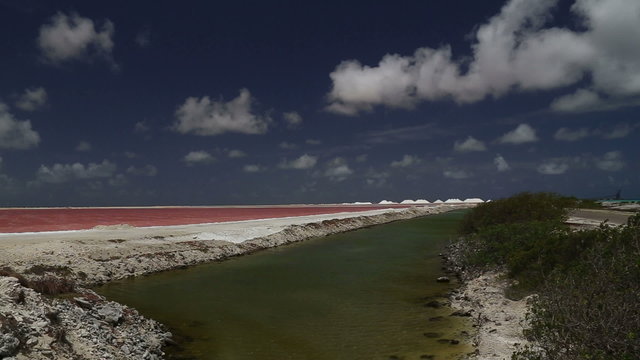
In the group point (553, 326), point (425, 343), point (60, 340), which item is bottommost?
point (425, 343)

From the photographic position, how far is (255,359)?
1445cm

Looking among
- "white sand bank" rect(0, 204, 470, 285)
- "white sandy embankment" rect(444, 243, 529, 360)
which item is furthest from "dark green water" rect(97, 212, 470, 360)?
"white sand bank" rect(0, 204, 470, 285)

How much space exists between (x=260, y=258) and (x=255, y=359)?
2665 cm

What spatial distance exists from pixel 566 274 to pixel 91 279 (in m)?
28.4

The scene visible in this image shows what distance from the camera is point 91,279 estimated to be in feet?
92.6

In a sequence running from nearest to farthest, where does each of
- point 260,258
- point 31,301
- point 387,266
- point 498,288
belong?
1. point 31,301
2. point 498,288
3. point 387,266
4. point 260,258

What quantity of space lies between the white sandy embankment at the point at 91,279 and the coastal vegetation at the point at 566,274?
41.7 feet

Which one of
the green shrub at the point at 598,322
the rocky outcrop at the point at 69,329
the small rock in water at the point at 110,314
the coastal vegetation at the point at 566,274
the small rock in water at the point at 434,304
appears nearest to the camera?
the green shrub at the point at 598,322

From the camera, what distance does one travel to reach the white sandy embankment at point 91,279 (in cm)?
1278

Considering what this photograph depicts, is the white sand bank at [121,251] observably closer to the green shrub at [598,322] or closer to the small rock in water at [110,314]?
the small rock in water at [110,314]

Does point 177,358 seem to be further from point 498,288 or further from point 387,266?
point 387,266

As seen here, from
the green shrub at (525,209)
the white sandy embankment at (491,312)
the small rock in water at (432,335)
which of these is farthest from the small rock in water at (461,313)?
the green shrub at (525,209)

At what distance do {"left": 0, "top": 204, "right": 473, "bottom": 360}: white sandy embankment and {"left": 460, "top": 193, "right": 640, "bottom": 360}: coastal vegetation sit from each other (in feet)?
41.7

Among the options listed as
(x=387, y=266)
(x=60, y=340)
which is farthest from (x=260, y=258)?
(x=60, y=340)
